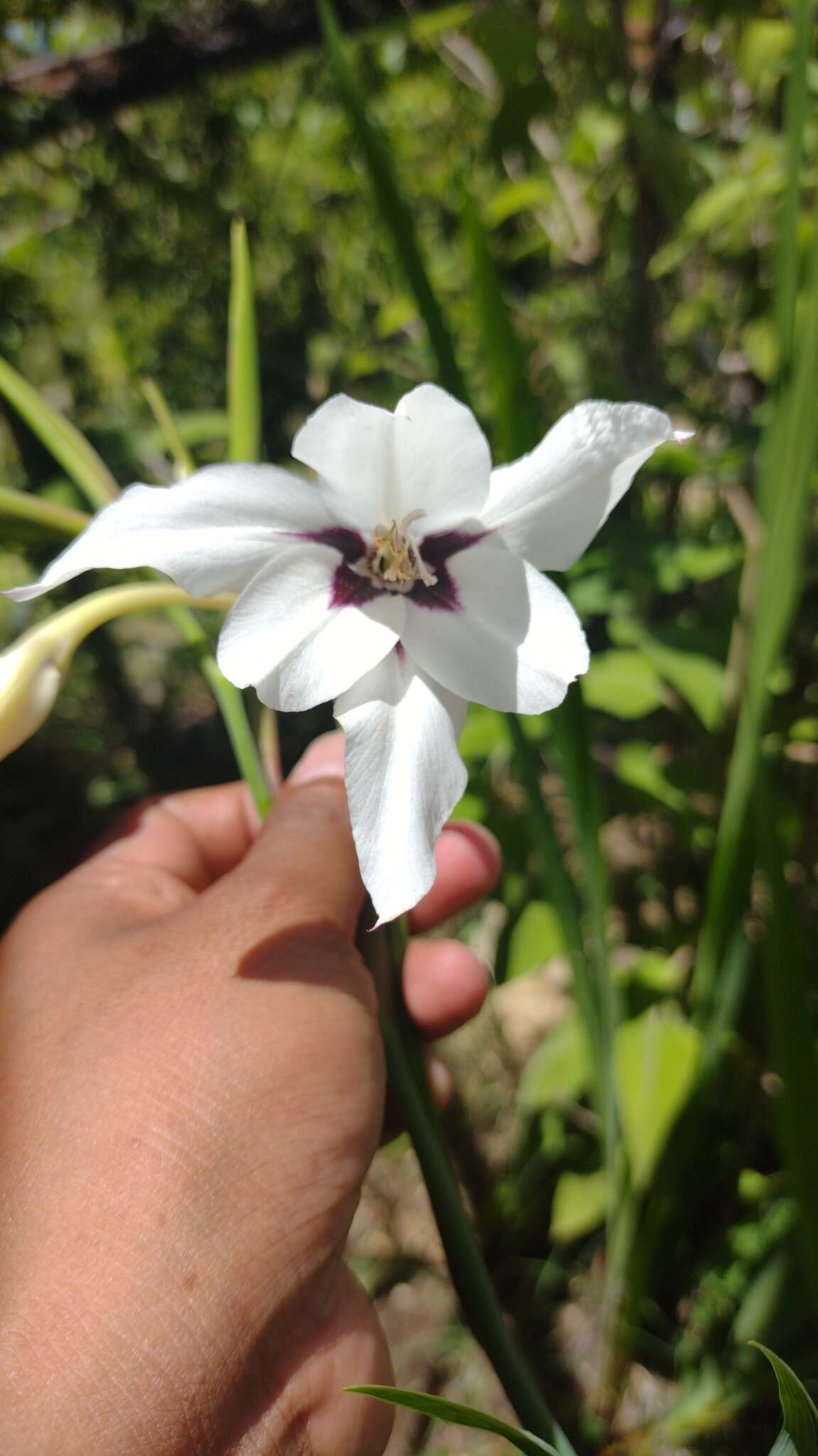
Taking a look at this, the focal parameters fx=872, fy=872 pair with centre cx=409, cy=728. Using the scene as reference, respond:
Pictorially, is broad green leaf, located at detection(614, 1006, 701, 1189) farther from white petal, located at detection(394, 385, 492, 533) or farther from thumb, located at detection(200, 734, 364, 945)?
white petal, located at detection(394, 385, 492, 533)

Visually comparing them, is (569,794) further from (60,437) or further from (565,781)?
(60,437)

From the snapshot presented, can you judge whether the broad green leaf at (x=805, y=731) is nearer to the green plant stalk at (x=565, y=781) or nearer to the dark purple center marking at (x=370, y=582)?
the green plant stalk at (x=565, y=781)

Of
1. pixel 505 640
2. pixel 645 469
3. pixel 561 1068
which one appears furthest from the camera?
pixel 645 469

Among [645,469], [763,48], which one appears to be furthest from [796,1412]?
[763,48]

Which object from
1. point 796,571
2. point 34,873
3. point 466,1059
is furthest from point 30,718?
point 34,873

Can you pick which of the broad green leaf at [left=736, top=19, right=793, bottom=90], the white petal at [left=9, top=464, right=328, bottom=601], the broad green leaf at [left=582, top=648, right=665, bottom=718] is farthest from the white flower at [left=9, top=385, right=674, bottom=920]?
the broad green leaf at [left=736, top=19, right=793, bottom=90]

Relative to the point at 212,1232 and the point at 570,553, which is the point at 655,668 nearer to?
the point at 570,553
